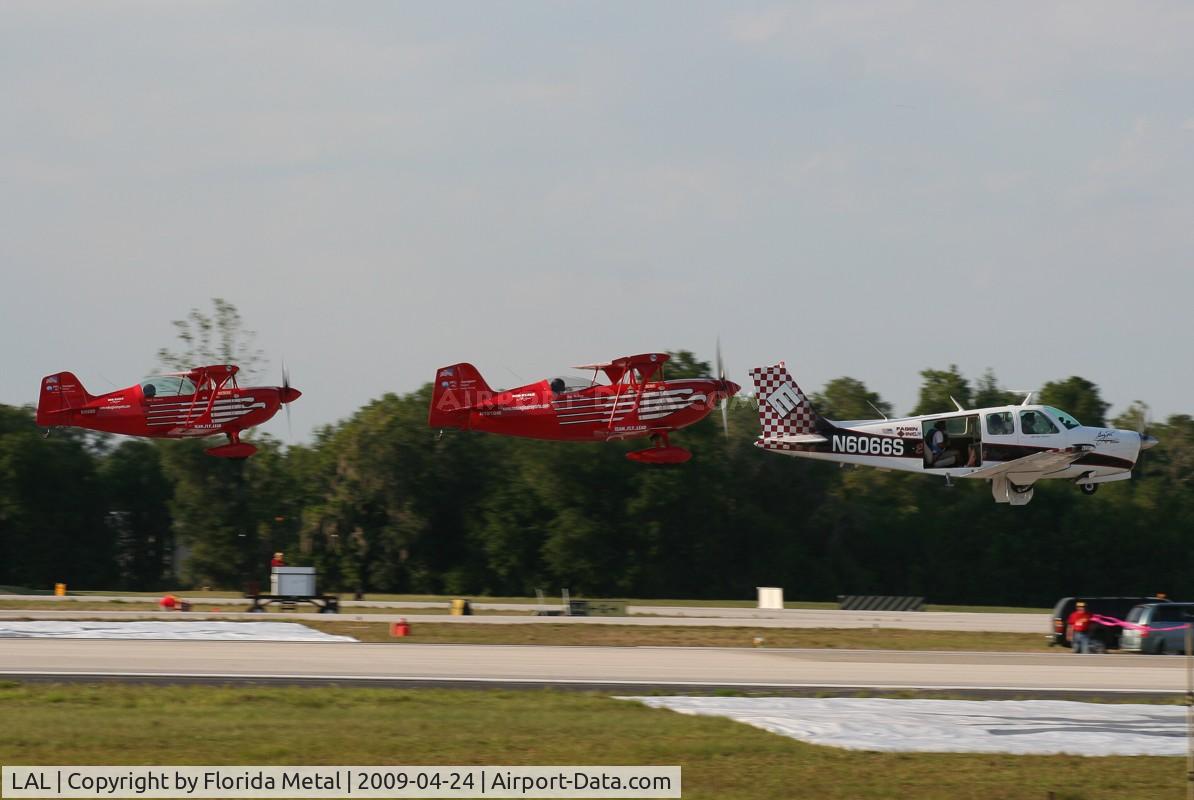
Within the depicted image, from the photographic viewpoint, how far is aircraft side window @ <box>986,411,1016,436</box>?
55.2 m

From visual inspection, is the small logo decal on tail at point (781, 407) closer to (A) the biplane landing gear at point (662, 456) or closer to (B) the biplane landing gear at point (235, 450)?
(A) the biplane landing gear at point (662, 456)

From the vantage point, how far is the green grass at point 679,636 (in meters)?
40.4

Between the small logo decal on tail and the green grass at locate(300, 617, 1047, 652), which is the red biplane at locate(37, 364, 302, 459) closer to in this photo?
the green grass at locate(300, 617, 1047, 652)

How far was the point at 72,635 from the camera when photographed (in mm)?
37750

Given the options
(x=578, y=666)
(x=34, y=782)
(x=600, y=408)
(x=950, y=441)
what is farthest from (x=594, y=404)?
(x=34, y=782)

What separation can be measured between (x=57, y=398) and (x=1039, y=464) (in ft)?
131

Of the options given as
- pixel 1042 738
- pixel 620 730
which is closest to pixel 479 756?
pixel 620 730

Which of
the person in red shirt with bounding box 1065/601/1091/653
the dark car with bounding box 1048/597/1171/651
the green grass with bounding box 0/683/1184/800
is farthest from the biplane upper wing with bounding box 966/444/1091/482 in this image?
the green grass with bounding box 0/683/1184/800

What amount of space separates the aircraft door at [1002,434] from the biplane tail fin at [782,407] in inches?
264

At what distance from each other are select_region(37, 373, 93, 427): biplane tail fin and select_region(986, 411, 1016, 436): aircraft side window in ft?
121

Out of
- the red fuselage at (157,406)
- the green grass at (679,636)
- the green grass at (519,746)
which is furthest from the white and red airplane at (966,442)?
the green grass at (519,746)

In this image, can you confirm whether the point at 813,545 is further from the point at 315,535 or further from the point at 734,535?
the point at 315,535

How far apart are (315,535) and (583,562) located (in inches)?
637

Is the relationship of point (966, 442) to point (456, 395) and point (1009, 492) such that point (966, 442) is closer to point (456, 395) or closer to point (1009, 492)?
point (1009, 492)
